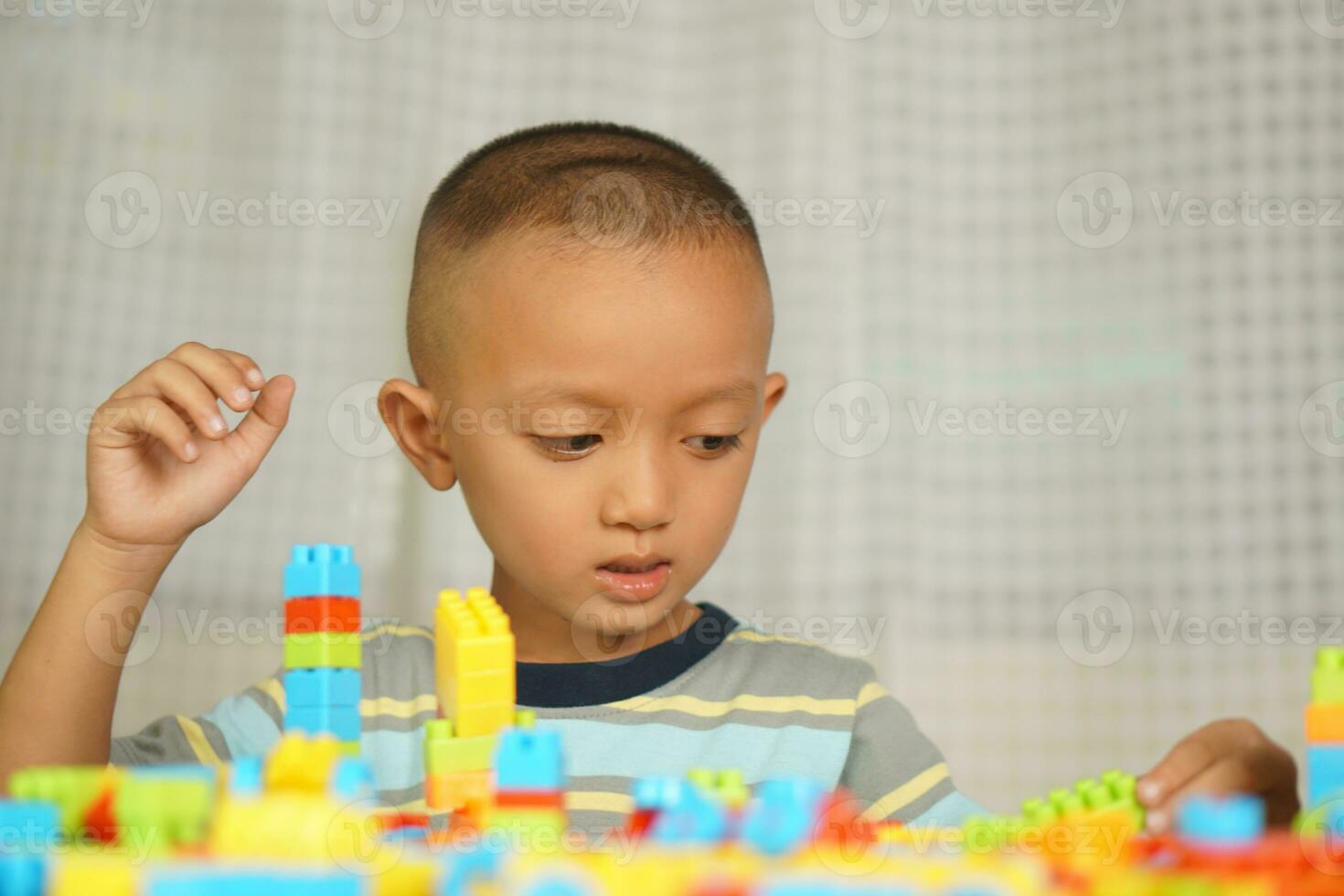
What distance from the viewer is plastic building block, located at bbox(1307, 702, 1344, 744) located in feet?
1.68

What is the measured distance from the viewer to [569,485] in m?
0.90

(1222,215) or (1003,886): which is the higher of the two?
(1222,215)

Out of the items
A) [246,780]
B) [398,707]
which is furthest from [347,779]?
[398,707]

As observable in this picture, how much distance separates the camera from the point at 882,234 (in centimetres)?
173

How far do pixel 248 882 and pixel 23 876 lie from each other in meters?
0.08

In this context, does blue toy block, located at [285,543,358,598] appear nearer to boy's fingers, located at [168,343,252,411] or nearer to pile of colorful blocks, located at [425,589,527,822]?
pile of colorful blocks, located at [425,589,527,822]

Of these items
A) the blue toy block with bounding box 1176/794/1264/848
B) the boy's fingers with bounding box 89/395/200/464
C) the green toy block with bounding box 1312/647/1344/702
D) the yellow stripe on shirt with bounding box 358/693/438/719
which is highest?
the boy's fingers with bounding box 89/395/200/464

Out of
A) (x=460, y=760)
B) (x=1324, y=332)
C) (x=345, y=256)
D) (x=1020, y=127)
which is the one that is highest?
(x=1020, y=127)

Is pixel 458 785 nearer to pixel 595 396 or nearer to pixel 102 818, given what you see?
pixel 102 818

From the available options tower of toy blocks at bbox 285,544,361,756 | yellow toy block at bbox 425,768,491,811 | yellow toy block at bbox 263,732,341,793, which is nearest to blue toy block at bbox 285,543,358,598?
tower of toy blocks at bbox 285,544,361,756

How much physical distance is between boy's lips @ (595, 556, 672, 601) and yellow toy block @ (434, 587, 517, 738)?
262 mm

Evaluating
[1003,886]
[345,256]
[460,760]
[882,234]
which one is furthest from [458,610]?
[882,234]

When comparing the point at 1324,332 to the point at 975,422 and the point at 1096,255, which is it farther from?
the point at 975,422

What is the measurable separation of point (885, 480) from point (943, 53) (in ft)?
1.68
